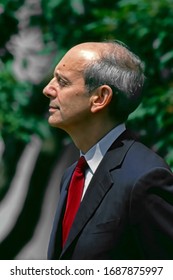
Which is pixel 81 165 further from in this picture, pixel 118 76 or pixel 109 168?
pixel 118 76

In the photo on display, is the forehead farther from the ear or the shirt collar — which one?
the shirt collar

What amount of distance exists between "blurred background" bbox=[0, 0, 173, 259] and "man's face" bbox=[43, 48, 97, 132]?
220 cm

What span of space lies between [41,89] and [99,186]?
10.1ft

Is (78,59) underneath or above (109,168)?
above

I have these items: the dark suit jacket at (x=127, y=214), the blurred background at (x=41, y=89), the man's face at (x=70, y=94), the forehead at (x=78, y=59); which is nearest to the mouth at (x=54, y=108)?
the man's face at (x=70, y=94)

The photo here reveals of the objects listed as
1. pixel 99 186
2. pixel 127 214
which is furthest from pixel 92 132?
pixel 127 214

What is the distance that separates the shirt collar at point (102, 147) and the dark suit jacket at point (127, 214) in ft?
0.16

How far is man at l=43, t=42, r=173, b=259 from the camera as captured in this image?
204 centimetres

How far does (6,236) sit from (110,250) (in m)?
3.41

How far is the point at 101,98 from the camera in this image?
2.16 metres

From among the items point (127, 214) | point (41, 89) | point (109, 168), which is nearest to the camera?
point (127, 214)

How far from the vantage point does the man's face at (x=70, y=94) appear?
7.09 ft

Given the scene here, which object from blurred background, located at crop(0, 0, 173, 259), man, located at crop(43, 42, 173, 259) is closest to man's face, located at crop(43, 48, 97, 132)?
man, located at crop(43, 42, 173, 259)
